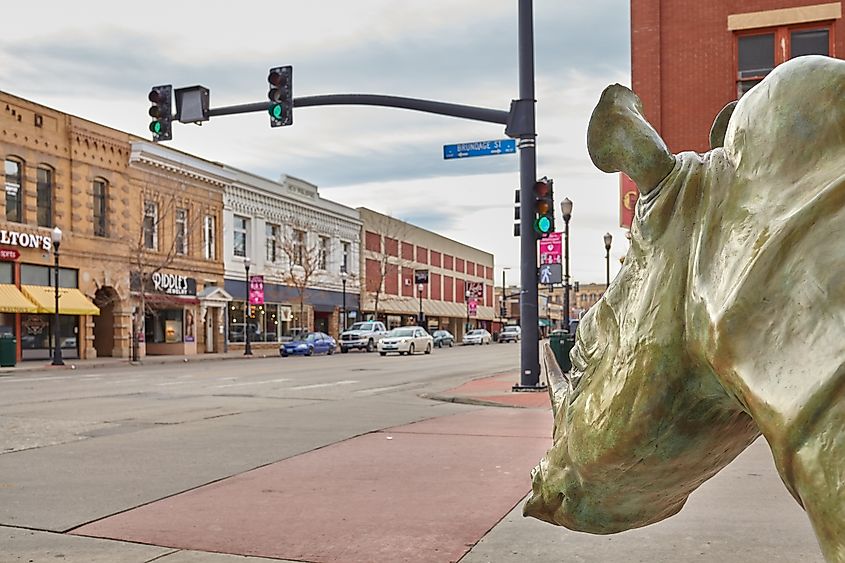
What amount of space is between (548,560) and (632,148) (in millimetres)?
4125

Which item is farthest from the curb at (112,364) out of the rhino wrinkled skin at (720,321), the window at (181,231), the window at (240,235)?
the rhino wrinkled skin at (720,321)

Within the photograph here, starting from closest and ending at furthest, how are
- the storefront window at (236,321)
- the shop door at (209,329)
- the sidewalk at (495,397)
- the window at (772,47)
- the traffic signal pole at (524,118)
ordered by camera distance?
the sidewalk at (495,397) → the traffic signal pole at (524,118) → the window at (772,47) → the shop door at (209,329) → the storefront window at (236,321)

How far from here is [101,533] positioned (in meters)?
5.21

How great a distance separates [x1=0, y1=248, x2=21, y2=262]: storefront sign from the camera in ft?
93.5

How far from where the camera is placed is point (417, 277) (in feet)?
196

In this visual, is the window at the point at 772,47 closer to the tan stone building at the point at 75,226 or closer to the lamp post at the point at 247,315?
the tan stone building at the point at 75,226

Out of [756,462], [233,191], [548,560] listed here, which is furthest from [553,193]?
[233,191]

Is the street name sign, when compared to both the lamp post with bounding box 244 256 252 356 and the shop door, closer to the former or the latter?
the lamp post with bounding box 244 256 252 356

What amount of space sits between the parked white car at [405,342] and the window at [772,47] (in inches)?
882

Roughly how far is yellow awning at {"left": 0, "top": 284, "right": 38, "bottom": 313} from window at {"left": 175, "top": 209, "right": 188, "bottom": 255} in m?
9.28

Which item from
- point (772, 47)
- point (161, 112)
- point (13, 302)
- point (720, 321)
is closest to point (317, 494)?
point (720, 321)

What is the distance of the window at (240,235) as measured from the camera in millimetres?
42594

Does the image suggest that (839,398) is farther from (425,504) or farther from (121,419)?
(121,419)

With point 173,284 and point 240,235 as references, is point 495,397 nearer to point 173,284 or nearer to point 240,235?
point 173,284
